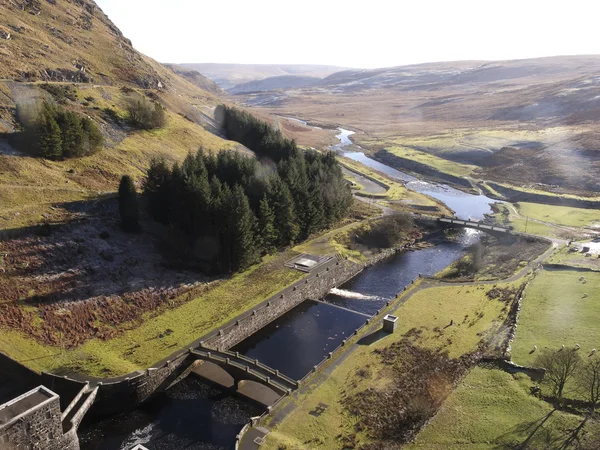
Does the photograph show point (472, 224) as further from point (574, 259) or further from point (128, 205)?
point (128, 205)

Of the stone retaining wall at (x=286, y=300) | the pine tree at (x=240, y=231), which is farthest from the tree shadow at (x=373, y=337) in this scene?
the pine tree at (x=240, y=231)

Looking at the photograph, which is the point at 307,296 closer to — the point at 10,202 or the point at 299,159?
the point at 299,159

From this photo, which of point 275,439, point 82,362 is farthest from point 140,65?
point 275,439

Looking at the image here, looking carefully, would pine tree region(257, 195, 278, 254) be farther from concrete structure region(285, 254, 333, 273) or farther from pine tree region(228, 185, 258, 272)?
concrete structure region(285, 254, 333, 273)

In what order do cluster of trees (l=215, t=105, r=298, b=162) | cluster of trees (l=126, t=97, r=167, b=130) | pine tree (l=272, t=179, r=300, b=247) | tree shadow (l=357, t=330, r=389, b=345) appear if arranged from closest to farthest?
tree shadow (l=357, t=330, r=389, b=345), pine tree (l=272, t=179, r=300, b=247), cluster of trees (l=126, t=97, r=167, b=130), cluster of trees (l=215, t=105, r=298, b=162)

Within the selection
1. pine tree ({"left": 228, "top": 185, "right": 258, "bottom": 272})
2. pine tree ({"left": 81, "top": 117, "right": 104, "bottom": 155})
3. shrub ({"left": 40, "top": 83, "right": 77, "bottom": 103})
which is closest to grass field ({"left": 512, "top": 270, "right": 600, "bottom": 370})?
pine tree ({"left": 228, "top": 185, "right": 258, "bottom": 272})

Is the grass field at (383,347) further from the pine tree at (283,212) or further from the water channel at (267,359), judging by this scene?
the pine tree at (283,212)

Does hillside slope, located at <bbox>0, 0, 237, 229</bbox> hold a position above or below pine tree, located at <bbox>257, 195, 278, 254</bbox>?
above
